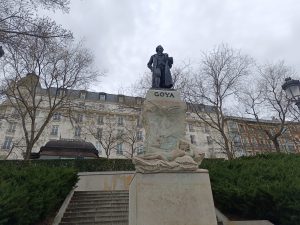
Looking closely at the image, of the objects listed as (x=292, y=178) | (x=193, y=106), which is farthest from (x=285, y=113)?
(x=292, y=178)

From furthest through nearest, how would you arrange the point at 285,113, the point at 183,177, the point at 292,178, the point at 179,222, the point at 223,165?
1. the point at 285,113
2. the point at 223,165
3. the point at 292,178
4. the point at 183,177
5. the point at 179,222

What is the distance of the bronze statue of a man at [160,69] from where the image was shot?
26.6 feet

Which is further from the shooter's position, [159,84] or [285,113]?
[285,113]

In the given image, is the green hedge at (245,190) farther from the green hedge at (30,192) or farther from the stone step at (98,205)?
the stone step at (98,205)

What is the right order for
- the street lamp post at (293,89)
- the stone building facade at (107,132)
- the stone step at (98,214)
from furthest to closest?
the stone building facade at (107,132)
the stone step at (98,214)
the street lamp post at (293,89)

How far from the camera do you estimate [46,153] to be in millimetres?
20406

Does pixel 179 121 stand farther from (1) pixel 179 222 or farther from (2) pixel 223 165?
(2) pixel 223 165

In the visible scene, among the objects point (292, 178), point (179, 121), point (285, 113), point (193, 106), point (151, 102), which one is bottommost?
point (292, 178)

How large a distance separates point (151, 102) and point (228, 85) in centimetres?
1617

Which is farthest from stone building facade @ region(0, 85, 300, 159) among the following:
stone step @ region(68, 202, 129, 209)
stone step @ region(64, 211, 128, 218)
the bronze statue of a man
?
the bronze statue of a man

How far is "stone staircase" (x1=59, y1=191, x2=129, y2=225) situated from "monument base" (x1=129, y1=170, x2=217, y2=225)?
384 centimetres

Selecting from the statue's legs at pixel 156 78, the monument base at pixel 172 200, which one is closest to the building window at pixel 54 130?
the statue's legs at pixel 156 78

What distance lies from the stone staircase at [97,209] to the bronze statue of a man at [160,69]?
5.25 metres

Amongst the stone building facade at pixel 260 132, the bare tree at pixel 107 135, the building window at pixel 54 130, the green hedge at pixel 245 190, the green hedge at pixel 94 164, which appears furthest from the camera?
the building window at pixel 54 130
